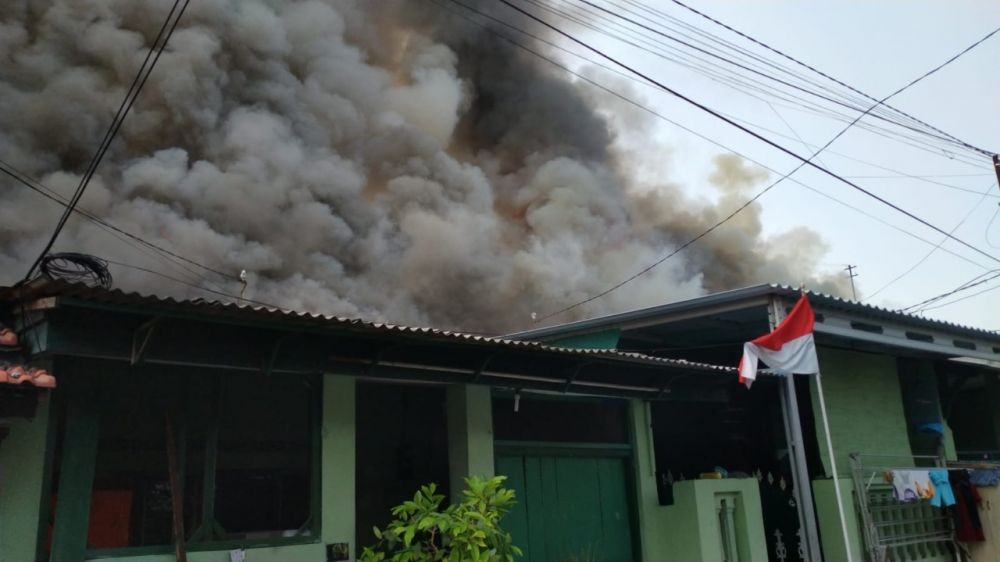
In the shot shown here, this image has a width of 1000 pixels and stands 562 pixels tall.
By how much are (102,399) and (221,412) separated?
1.19 metres

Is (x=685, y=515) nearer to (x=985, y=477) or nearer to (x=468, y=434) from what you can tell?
(x=468, y=434)

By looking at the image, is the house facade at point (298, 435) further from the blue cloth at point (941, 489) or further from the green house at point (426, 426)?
the blue cloth at point (941, 489)

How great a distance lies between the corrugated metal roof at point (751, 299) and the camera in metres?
10.6

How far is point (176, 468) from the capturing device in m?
6.53

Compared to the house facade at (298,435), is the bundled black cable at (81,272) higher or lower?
higher

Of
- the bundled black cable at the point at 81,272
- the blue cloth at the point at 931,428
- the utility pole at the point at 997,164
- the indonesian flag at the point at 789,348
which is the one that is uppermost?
the utility pole at the point at 997,164

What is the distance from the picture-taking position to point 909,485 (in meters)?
12.1

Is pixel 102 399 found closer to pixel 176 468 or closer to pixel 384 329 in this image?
pixel 176 468

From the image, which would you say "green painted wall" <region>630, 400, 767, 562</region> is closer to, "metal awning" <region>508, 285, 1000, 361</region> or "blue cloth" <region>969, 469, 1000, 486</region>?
"metal awning" <region>508, 285, 1000, 361</region>

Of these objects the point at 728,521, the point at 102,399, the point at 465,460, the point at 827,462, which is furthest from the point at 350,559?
the point at 827,462

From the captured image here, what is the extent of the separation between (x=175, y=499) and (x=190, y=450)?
611 millimetres

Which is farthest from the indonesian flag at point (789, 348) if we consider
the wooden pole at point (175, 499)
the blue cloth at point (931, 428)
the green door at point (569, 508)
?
the wooden pole at point (175, 499)

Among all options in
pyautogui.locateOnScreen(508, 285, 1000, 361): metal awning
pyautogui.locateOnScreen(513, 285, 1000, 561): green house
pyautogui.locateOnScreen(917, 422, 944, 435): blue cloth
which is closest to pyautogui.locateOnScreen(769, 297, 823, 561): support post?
pyautogui.locateOnScreen(513, 285, 1000, 561): green house

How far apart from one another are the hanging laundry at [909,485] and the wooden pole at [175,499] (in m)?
10.4
